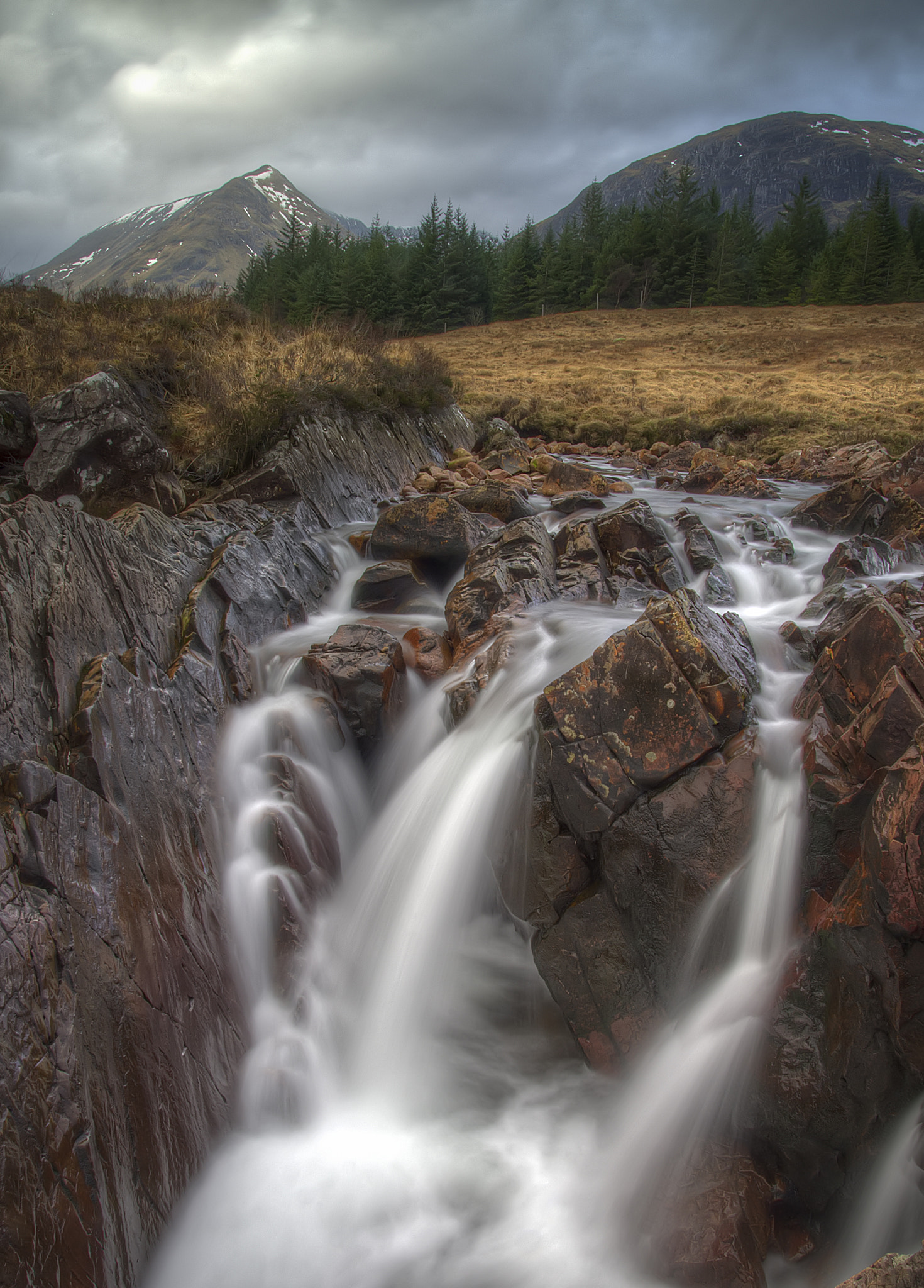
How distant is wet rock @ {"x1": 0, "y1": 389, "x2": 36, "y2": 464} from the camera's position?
7.78 m

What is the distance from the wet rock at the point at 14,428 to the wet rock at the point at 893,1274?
9575 millimetres

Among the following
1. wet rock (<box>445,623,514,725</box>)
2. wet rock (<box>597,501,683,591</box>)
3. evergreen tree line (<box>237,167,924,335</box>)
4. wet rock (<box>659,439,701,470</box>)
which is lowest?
wet rock (<box>445,623,514,725</box>)

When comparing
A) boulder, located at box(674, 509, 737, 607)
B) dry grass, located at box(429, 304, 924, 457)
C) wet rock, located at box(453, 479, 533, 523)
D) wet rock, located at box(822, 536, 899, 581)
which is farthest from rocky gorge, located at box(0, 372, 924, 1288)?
dry grass, located at box(429, 304, 924, 457)

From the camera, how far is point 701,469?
1784cm

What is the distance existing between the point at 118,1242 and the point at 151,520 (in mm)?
5877

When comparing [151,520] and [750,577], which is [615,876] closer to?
[151,520]

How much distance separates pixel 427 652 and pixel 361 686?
1092 millimetres

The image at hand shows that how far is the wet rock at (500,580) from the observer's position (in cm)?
801

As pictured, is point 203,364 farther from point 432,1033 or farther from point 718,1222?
point 718,1222

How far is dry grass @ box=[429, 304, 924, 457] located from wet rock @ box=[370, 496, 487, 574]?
11.7 metres

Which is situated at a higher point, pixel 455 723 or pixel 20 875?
pixel 20 875

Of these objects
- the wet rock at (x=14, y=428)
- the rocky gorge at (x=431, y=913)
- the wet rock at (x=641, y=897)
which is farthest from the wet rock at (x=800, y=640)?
the wet rock at (x=14, y=428)

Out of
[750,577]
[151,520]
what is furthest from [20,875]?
[750,577]

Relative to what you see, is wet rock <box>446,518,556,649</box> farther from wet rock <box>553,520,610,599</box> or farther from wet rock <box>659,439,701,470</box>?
wet rock <box>659,439,701,470</box>
